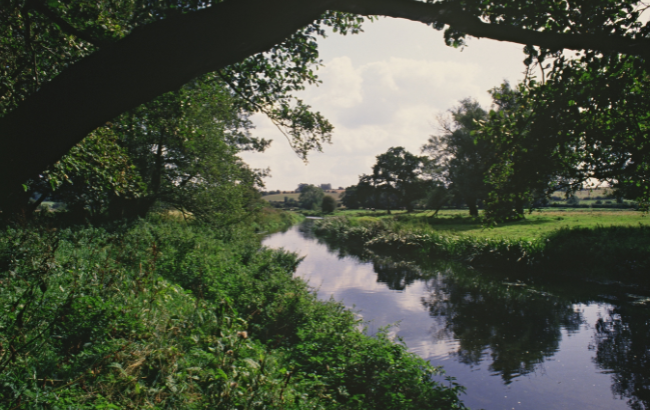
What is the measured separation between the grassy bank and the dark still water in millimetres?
2109

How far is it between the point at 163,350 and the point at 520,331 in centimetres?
954

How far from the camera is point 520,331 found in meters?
10.1

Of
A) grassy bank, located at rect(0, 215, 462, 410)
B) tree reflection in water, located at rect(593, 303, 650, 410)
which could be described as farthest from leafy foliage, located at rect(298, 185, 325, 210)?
grassy bank, located at rect(0, 215, 462, 410)

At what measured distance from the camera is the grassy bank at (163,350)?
3.50 metres

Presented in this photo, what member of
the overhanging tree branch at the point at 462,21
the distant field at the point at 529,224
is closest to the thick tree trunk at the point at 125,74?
the overhanging tree branch at the point at 462,21

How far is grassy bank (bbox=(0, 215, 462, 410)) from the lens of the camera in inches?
138

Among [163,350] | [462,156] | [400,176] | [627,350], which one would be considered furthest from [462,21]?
[400,176]

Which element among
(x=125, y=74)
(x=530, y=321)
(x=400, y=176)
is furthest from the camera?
(x=400, y=176)

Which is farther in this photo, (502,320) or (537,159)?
(502,320)

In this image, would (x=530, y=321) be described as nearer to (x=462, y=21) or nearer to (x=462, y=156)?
(x=462, y=21)

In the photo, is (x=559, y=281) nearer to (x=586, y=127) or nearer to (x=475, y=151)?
(x=586, y=127)

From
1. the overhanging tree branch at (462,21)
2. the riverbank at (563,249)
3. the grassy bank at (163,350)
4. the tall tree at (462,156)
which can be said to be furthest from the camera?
the tall tree at (462,156)

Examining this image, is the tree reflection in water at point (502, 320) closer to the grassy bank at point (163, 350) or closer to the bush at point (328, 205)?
the grassy bank at point (163, 350)

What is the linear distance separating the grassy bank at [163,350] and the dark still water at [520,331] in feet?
6.92
